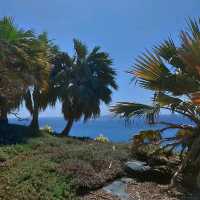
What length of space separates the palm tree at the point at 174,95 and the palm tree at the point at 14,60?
447 centimetres

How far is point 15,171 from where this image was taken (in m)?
9.51

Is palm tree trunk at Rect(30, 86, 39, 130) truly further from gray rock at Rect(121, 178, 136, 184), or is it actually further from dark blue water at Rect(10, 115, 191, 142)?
gray rock at Rect(121, 178, 136, 184)

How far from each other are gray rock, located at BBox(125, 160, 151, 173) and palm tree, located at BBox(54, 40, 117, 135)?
11902 millimetres

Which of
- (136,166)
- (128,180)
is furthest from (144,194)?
(136,166)

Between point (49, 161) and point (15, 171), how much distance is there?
1.04m

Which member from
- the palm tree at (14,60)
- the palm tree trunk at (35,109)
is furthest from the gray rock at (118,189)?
the palm tree trunk at (35,109)

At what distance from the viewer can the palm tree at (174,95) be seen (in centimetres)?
937

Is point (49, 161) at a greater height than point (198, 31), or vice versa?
point (198, 31)

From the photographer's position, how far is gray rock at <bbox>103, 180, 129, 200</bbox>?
903 cm

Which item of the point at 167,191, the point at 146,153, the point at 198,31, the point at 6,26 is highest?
the point at 6,26

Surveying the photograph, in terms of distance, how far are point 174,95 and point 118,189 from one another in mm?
2405

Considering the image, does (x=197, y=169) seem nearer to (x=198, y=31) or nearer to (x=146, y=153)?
(x=146, y=153)

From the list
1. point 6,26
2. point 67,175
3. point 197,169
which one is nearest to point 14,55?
point 6,26

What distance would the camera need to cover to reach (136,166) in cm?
1064
